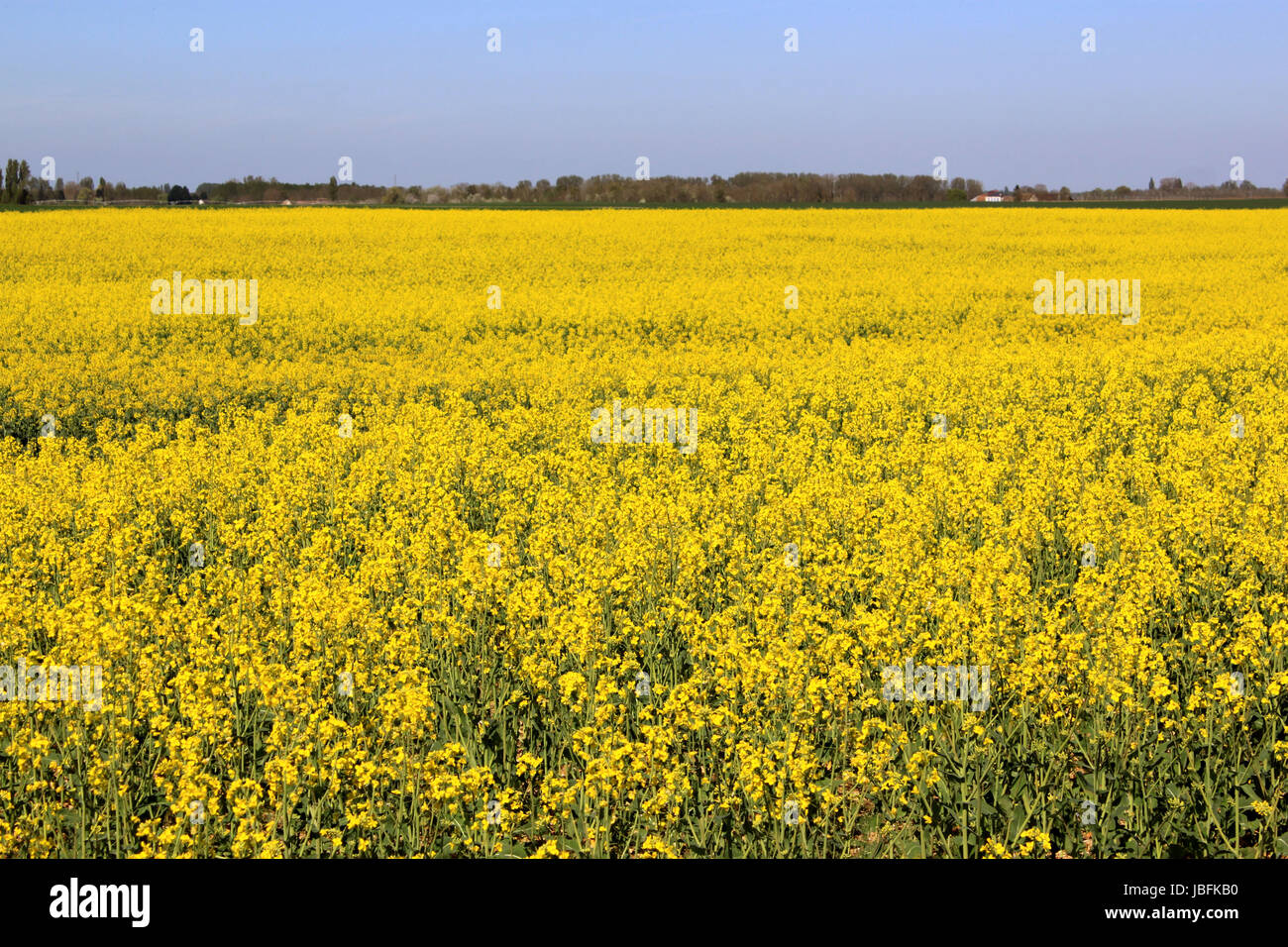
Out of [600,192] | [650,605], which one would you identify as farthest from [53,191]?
[650,605]

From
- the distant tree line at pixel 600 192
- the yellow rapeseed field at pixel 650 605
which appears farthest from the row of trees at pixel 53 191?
the yellow rapeseed field at pixel 650 605

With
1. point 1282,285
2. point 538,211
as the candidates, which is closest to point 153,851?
point 1282,285

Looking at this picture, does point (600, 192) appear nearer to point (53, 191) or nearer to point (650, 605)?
point (53, 191)

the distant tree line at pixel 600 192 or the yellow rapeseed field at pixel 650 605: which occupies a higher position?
the distant tree line at pixel 600 192

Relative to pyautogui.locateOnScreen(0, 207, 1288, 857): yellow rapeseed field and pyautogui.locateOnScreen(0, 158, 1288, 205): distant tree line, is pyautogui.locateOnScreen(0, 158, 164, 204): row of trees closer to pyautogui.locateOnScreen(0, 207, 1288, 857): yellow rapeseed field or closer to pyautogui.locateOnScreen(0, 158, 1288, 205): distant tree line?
pyautogui.locateOnScreen(0, 158, 1288, 205): distant tree line

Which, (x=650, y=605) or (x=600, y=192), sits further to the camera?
(x=600, y=192)

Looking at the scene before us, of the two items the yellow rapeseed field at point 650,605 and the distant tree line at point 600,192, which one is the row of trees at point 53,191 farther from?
the yellow rapeseed field at point 650,605

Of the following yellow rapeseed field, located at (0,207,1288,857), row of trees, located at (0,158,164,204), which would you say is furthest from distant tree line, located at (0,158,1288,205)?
yellow rapeseed field, located at (0,207,1288,857)

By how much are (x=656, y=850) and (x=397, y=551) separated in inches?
163

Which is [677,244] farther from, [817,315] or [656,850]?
[656,850]

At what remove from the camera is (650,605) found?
786 centimetres

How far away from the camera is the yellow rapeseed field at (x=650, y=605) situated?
562 centimetres

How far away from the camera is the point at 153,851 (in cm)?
506

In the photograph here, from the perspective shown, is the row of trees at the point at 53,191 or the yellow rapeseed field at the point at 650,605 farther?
the row of trees at the point at 53,191
